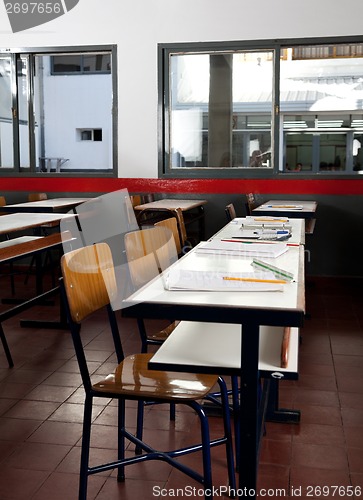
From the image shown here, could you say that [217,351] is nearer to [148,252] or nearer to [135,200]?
[148,252]

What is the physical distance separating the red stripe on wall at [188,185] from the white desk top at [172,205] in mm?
267

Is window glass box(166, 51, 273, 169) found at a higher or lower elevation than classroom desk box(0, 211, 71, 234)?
higher

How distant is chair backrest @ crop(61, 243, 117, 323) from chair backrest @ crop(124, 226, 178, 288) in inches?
6.4

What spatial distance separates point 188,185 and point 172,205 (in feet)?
3.22

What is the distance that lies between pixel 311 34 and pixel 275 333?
16.6 ft

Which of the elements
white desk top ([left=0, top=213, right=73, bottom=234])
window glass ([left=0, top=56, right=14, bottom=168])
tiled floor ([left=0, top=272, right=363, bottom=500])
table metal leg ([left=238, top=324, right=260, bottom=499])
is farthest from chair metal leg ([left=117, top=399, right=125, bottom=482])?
window glass ([left=0, top=56, right=14, bottom=168])

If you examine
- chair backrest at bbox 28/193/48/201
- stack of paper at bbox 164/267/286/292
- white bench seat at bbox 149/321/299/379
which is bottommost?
white bench seat at bbox 149/321/299/379

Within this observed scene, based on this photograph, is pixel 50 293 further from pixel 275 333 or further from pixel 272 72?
pixel 272 72

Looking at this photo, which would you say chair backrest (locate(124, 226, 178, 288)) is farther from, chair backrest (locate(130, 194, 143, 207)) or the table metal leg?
chair backrest (locate(130, 194, 143, 207))

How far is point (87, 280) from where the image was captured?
2.15 meters

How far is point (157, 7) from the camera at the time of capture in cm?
666

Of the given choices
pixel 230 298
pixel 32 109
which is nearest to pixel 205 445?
pixel 230 298

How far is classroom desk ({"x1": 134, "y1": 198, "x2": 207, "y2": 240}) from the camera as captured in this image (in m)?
5.61

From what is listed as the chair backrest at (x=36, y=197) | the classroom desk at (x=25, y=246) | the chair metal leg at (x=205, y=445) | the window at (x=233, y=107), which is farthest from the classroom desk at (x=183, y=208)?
the chair metal leg at (x=205, y=445)
